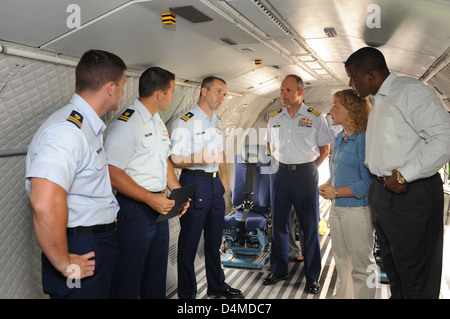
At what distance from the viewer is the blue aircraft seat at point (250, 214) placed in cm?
483

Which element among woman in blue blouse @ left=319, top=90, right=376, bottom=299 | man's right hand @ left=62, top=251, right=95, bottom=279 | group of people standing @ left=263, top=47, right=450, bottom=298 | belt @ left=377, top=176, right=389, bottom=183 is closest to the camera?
man's right hand @ left=62, top=251, right=95, bottom=279

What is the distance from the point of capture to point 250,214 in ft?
16.5

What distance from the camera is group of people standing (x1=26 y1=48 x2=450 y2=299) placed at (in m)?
1.92

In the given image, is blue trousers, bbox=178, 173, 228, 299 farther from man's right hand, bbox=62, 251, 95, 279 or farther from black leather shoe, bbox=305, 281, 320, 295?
man's right hand, bbox=62, 251, 95, 279

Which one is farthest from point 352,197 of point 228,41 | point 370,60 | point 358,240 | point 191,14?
point 191,14

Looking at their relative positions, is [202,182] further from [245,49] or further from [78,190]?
[78,190]

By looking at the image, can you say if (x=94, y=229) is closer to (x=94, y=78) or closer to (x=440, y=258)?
(x=94, y=78)

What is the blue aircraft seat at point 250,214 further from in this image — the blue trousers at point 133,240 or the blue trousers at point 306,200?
the blue trousers at point 133,240

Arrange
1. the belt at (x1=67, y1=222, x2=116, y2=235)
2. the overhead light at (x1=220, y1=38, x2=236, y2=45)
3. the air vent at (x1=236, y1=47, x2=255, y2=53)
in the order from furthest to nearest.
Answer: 1. the air vent at (x1=236, y1=47, x2=255, y2=53)
2. the overhead light at (x1=220, y1=38, x2=236, y2=45)
3. the belt at (x1=67, y1=222, x2=116, y2=235)

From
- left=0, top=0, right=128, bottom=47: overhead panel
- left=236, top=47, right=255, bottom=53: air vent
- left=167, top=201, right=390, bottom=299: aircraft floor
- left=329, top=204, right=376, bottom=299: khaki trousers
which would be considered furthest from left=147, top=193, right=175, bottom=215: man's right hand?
left=236, top=47, right=255, bottom=53: air vent

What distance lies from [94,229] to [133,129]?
35.0 inches

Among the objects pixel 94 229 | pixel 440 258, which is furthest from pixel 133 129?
pixel 440 258

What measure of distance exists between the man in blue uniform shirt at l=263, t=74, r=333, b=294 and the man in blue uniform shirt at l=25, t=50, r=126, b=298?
230 centimetres

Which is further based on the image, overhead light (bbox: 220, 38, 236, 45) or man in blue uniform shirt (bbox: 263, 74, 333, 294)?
man in blue uniform shirt (bbox: 263, 74, 333, 294)
